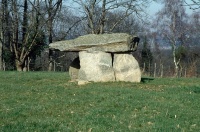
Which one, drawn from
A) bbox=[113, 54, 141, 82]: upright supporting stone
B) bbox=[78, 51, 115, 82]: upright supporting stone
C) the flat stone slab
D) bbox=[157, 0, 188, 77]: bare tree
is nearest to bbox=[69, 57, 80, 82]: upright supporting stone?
bbox=[78, 51, 115, 82]: upright supporting stone

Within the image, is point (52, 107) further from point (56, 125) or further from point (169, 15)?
point (169, 15)

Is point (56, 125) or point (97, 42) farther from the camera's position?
point (97, 42)

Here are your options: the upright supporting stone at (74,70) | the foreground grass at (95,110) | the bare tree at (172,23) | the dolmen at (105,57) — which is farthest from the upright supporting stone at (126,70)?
the bare tree at (172,23)

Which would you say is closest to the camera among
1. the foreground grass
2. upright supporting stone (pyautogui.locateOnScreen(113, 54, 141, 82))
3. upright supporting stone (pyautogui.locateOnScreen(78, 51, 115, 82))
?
the foreground grass

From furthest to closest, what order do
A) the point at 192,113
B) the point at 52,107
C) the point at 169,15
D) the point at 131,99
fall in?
the point at 169,15 < the point at 131,99 < the point at 52,107 < the point at 192,113

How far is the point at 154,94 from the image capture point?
12.8m

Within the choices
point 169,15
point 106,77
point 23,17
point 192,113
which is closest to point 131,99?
point 192,113

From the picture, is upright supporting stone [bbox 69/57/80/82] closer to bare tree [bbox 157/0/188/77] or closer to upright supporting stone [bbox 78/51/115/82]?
upright supporting stone [bbox 78/51/115/82]

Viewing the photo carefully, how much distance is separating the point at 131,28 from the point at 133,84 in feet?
151

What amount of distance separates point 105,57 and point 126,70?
44.1 inches

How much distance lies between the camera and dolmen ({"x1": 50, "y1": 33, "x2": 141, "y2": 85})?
17.1m

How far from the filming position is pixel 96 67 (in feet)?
56.1

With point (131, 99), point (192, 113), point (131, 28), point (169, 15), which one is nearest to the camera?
point (192, 113)

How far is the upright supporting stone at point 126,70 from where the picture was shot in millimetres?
17328
